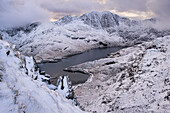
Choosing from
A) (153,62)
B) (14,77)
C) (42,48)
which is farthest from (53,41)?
(14,77)

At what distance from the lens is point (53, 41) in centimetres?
19838

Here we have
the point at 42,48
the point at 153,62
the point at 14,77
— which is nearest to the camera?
the point at 14,77

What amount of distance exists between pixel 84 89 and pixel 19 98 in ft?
129

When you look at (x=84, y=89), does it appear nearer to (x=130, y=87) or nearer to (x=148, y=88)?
(x=130, y=87)

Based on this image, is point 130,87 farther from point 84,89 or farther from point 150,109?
point 84,89

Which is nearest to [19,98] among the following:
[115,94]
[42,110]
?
[42,110]

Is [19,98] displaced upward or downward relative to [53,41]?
downward

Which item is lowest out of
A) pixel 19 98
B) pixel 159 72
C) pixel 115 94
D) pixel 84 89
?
pixel 84 89

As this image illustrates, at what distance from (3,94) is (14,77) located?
2.83 m

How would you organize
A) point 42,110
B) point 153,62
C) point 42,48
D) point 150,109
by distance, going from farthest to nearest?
point 42,48, point 153,62, point 150,109, point 42,110

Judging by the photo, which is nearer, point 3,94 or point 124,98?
point 3,94

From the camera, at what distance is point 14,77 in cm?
1120

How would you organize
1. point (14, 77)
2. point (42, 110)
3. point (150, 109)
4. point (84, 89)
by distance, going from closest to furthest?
point (42, 110) → point (14, 77) → point (150, 109) → point (84, 89)

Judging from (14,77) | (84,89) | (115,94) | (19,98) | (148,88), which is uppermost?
(14,77)
